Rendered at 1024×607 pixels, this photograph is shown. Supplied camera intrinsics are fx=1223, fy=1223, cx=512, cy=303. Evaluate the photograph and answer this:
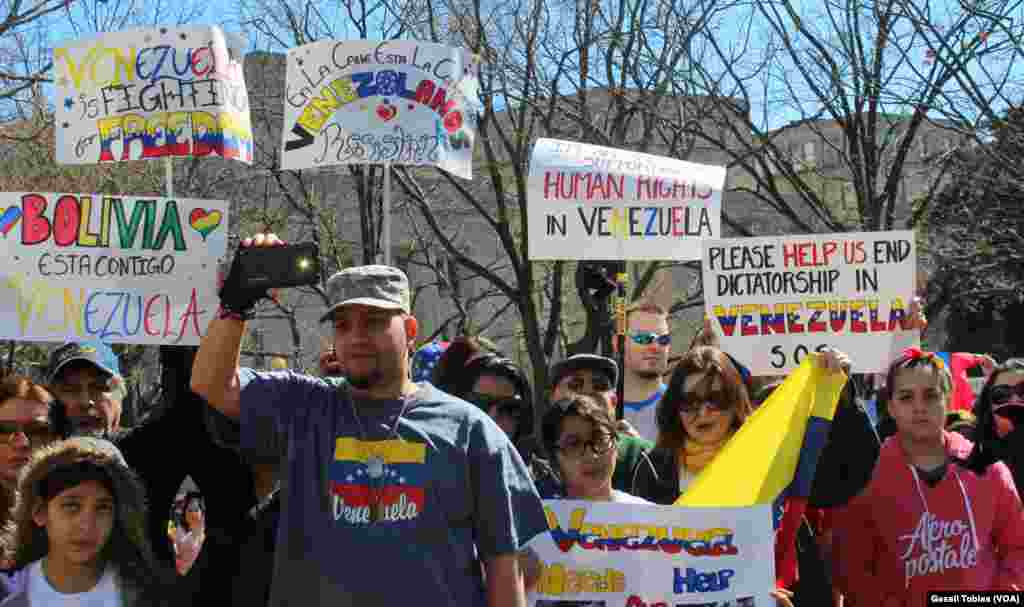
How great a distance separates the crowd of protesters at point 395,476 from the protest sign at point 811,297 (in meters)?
0.94

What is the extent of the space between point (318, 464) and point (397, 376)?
1.02 ft

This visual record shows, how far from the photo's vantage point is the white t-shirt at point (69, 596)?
3.49 metres

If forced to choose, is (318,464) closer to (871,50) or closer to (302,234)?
(871,50)

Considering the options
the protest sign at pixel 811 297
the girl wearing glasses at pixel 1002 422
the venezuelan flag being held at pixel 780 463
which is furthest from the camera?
the protest sign at pixel 811 297

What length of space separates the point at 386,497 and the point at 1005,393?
348 centimetres

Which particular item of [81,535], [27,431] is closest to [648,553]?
[81,535]

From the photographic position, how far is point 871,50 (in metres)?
14.4

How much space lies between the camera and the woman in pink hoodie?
14.2 feet

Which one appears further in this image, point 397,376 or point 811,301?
point 811,301

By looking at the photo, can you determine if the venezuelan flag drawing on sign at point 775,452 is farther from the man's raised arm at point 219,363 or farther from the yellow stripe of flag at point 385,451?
the man's raised arm at point 219,363

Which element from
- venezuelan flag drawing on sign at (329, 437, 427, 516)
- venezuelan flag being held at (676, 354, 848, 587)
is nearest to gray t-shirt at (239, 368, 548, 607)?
venezuelan flag drawing on sign at (329, 437, 427, 516)

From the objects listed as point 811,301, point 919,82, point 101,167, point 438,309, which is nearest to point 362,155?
point 811,301

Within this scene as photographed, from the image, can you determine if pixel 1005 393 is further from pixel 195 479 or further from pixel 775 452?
pixel 195 479

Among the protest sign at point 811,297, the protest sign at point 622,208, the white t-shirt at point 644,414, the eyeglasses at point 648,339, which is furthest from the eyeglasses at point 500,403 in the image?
the protest sign at point 622,208
